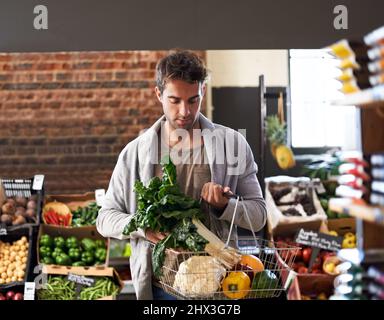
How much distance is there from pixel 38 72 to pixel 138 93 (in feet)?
1.95

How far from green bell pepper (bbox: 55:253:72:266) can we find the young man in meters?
0.71

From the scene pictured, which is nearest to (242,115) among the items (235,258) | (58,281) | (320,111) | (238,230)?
(320,111)

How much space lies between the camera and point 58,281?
4414 millimetres

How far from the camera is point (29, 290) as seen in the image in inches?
174

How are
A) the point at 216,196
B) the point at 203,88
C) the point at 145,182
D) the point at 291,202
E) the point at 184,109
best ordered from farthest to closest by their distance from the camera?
the point at 291,202 < the point at 203,88 < the point at 184,109 < the point at 145,182 < the point at 216,196

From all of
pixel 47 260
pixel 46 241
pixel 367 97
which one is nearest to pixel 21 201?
pixel 46 241

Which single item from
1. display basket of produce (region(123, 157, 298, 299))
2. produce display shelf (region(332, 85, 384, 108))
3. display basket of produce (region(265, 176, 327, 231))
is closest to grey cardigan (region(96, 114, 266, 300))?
display basket of produce (region(123, 157, 298, 299))

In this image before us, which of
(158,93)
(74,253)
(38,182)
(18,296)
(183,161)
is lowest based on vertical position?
(18,296)

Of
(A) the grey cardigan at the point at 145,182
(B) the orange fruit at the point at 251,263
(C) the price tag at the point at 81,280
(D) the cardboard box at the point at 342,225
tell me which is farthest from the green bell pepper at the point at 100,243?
(B) the orange fruit at the point at 251,263

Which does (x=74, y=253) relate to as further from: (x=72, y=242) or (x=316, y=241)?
(x=316, y=241)

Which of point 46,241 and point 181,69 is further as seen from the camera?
point 46,241

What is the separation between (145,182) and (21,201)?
113 centimetres

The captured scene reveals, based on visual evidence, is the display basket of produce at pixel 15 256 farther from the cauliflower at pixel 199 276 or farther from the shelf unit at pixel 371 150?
the shelf unit at pixel 371 150

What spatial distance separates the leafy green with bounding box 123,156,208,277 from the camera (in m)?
3.28
